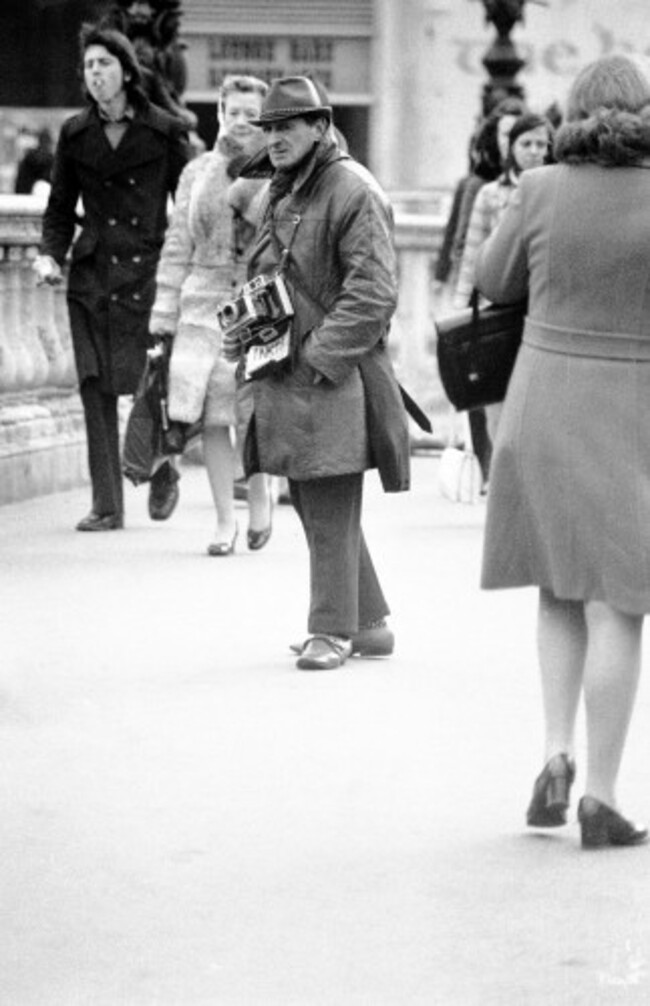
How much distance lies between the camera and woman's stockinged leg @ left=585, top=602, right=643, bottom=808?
22.5 feet

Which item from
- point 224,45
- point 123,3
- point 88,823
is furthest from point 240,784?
point 224,45

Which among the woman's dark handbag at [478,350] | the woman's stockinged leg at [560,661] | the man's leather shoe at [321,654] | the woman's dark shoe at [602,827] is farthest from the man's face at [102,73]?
the woman's dark shoe at [602,827]

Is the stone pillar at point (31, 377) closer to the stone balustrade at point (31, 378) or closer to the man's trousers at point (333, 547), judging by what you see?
the stone balustrade at point (31, 378)

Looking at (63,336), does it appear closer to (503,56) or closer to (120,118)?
(120,118)

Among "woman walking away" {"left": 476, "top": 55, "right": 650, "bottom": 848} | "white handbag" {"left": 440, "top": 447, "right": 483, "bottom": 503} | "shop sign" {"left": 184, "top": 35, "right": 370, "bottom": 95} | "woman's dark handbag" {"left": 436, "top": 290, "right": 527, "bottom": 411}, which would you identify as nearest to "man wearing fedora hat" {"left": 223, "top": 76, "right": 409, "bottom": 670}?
"woman's dark handbag" {"left": 436, "top": 290, "right": 527, "bottom": 411}

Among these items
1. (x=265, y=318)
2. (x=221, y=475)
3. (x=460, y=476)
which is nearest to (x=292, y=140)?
(x=265, y=318)

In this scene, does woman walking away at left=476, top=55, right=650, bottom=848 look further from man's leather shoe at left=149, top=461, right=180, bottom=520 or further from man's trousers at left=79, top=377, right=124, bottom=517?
man's trousers at left=79, top=377, right=124, bottom=517

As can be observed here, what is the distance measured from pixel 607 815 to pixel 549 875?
30 cm

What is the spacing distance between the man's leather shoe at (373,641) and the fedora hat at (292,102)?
153cm

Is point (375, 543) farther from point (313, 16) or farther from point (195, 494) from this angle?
point (313, 16)

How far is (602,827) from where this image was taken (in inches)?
271

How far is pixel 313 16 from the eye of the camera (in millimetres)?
36656

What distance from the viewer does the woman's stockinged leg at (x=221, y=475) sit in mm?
12219

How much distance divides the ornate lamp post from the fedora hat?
1111 centimetres
